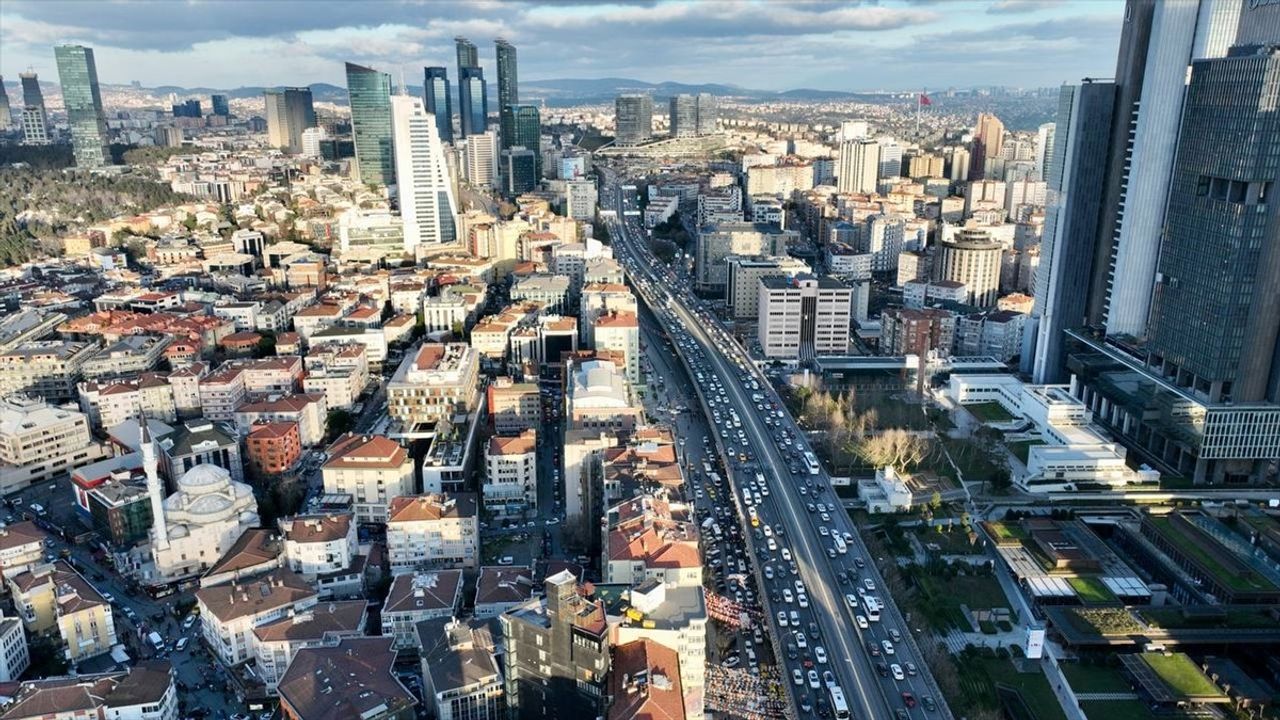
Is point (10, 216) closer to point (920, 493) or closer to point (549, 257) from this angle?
point (549, 257)

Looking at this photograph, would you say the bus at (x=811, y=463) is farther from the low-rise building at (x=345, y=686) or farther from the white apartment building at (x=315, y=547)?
the low-rise building at (x=345, y=686)

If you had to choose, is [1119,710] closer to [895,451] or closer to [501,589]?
[895,451]

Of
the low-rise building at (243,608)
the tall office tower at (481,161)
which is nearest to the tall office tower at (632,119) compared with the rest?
the tall office tower at (481,161)

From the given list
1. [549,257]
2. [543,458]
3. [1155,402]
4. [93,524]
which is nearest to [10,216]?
[549,257]

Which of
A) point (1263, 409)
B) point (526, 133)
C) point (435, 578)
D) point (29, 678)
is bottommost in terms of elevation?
point (29, 678)

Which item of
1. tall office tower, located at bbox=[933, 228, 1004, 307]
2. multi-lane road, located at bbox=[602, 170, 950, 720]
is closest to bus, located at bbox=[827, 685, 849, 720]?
multi-lane road, located at bbox=[602, 170, 950, 720]

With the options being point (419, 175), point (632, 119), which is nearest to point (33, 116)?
point (419, 175)

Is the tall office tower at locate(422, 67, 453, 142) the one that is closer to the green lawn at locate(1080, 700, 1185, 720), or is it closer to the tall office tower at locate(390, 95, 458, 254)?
the tall office tower at locate(390, 95, 458, 254)
